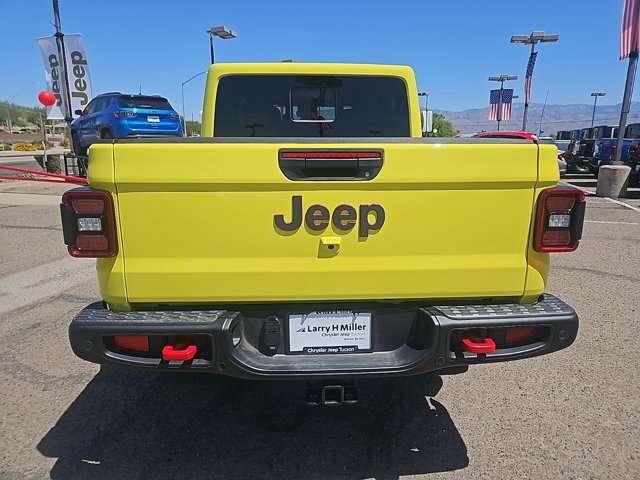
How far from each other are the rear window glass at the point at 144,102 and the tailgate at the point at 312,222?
12.4 metres

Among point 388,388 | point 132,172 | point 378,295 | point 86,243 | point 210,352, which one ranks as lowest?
point 388,388

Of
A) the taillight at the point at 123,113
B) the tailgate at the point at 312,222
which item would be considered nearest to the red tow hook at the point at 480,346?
the tailgate at the point at 312,222

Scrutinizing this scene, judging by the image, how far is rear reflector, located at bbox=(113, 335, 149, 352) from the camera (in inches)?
87.4

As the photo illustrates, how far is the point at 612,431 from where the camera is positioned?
2750mm

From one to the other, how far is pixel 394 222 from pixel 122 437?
197cm

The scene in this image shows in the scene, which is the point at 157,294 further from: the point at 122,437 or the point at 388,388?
the point at 388,388

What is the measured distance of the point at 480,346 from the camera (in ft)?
7.34

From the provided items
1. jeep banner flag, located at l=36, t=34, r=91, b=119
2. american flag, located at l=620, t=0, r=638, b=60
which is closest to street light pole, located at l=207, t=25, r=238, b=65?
jeep banner flag, located at l=36, t=34, r=91, b=119

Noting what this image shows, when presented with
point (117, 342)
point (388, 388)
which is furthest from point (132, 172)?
point (388, 388)

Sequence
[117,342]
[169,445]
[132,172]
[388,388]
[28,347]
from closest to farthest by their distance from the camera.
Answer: [132,172], [117,342], [169,445], [388,388], [28,347]

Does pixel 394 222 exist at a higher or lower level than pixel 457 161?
lower

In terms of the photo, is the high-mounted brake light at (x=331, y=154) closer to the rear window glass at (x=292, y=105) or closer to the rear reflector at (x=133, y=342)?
the rear reflector at (x=133, y=342)

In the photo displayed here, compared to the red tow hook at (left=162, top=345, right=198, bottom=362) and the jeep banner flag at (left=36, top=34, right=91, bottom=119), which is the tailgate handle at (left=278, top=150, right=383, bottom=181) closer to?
the red tow hook at (left=162, top=345, right=198, bottom=362)

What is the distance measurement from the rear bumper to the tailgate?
11 centimetres
